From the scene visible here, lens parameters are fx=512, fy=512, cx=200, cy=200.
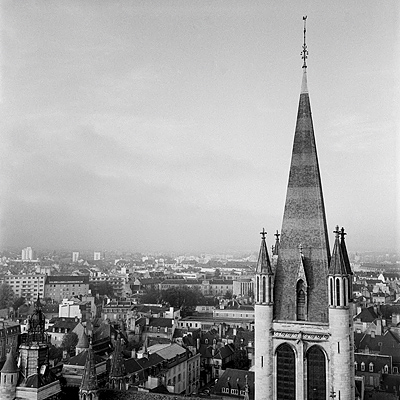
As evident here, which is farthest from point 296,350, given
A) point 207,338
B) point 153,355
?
point 207,338

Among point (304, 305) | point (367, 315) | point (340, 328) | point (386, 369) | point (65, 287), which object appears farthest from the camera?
point (65, 287)

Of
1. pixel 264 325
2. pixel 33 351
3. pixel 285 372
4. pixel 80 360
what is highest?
pixel 264 325

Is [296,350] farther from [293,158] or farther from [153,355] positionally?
[153,355]

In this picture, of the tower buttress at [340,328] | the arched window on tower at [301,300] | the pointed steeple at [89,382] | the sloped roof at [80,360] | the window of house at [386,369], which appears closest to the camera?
the tower buttress at [340,328]

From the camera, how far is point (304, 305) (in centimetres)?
1444

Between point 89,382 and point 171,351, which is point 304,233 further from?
point 171,351

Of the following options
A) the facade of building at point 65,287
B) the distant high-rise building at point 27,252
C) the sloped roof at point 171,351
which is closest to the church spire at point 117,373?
the distant high-rise building at point 27,252

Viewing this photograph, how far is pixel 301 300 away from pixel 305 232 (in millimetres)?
1945

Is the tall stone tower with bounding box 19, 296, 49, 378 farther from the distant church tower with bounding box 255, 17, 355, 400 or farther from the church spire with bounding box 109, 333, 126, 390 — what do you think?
the distant church tower with bounding box 255, 17, 355, 400

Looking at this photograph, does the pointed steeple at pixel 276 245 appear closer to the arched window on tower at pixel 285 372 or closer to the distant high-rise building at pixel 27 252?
the arched window on tower at pixel 285 372

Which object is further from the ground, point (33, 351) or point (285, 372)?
point (33, 351)

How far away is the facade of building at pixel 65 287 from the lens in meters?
63.5

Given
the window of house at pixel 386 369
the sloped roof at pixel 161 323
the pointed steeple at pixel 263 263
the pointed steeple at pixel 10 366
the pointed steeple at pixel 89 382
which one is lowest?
the window of house at pixel 386 369

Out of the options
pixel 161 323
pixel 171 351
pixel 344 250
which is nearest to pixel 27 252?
pixel 171 351
